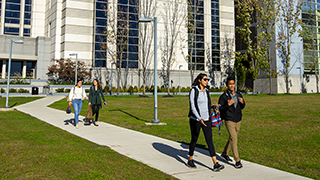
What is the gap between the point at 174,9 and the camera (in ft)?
149

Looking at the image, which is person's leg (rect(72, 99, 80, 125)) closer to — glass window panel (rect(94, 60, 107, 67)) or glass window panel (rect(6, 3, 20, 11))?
glass window panel (rect(94, 60, 107, 67))

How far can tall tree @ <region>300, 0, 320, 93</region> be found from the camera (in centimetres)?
4935

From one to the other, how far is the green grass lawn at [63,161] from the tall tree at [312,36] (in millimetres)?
51079

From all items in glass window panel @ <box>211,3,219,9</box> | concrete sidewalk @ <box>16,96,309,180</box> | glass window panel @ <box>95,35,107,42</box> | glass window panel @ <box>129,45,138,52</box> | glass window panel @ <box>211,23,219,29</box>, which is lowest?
concrete sidewalk @ <box>16,96,309,180</box>

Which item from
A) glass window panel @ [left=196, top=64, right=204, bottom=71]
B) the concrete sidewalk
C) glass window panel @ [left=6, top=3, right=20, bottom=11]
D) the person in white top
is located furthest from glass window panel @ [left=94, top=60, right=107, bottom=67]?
the concrete sidewalk

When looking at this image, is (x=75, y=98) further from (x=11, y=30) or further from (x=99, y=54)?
(x=11, y=30)

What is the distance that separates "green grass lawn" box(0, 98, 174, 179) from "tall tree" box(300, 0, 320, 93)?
168 feet

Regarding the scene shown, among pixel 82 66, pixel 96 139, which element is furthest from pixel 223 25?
pixel 96 139

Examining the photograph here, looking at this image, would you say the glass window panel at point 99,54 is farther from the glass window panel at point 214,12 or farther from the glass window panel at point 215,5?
the glass window panel at point 215,5

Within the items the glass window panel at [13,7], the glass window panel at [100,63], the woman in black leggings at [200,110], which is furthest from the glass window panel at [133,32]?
the woman in black leggings at [200,110]

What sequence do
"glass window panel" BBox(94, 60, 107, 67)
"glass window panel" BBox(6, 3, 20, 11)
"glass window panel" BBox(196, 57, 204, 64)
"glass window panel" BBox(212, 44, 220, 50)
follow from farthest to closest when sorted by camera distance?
"glass window panel" BBox(6, 3, 20, 11), "glass window panel" BBox(212, 44, 220, 50), "glass window panel" BBox(196, 57, 204, 64), "glass window panel" BBox(94, 60, 107, 67)

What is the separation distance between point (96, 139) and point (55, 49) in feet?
128

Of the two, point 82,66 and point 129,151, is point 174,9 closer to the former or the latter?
point 82,66

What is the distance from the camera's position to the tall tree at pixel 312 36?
49.3 meters
